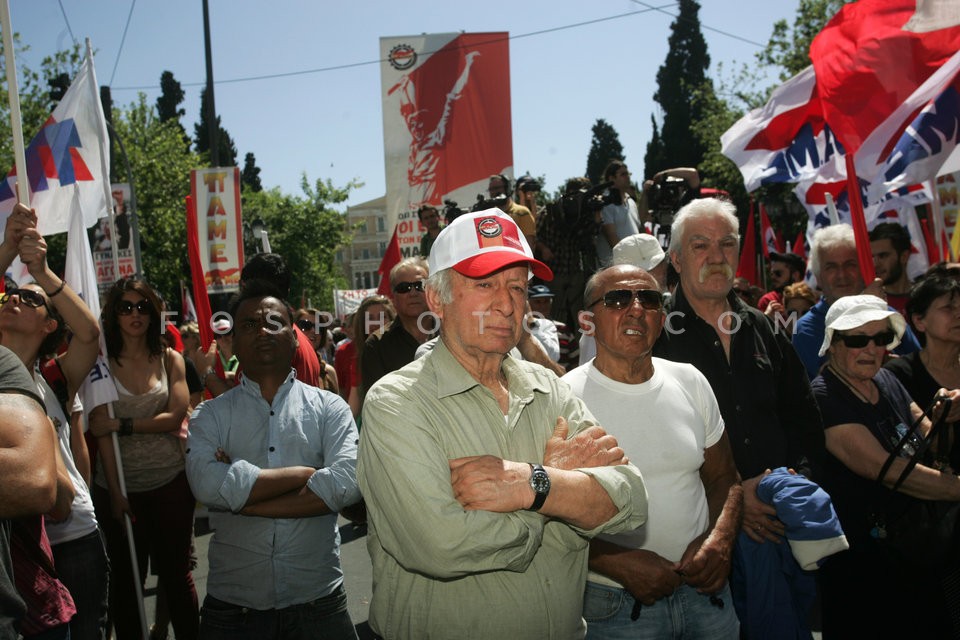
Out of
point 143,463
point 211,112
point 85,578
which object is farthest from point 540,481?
point 211,112

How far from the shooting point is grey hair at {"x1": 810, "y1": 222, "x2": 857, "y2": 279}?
559 centimetres

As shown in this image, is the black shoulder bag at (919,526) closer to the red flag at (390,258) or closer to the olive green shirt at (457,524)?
the olive green shirt at (457,524)

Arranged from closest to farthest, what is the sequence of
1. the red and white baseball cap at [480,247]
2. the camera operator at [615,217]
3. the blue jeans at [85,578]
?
the red and white baseball cap at [480,247], the blue jeans at [85,578], the camera operator at [615,217]

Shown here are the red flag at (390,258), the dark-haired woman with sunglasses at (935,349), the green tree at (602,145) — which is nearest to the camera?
the dark-haired woman with sunglasses at (935,349)

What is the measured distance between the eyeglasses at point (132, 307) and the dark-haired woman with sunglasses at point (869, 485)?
377 cm

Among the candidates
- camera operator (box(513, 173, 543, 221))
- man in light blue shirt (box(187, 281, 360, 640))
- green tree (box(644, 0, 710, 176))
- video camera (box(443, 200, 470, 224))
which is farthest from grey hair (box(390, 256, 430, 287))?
green tree (box(644, 0, 710, 176))

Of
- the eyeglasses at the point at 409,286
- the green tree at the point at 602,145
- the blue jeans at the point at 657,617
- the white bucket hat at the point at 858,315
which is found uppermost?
the green tree at the point at 602,145

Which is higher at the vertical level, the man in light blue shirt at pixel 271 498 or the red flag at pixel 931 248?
the red flag at pixel 931 248

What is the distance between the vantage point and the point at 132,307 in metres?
4.91

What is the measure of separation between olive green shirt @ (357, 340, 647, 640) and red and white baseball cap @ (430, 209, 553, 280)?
253mm

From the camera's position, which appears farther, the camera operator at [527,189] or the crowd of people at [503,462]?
the camera operator at [527,189]

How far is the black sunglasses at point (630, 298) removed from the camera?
10.6 ft

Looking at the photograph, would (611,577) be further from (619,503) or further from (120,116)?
(120,116)

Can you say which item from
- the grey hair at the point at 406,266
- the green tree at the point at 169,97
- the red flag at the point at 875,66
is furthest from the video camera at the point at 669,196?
the green tree at the point at 169,97
